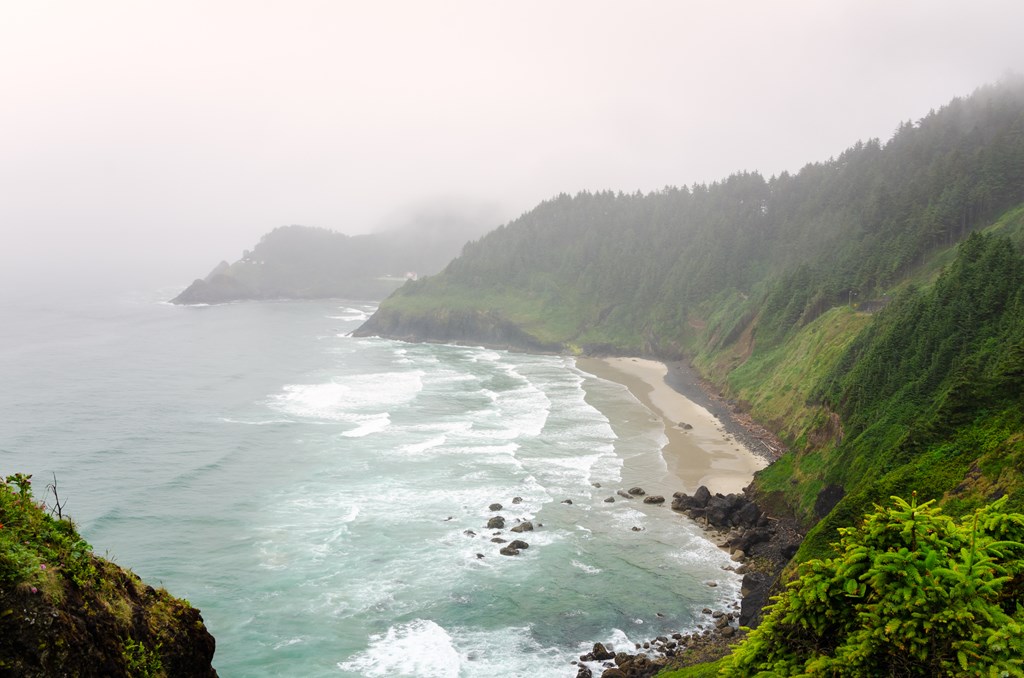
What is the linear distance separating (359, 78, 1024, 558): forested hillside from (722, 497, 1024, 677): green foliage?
14.9 meters

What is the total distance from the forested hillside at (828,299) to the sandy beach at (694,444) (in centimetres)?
422

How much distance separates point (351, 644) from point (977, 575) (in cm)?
2789

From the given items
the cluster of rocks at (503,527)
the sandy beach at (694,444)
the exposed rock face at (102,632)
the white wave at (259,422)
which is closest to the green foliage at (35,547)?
the exposed rock face at (102,632)

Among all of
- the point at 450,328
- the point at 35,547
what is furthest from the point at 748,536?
the point at 450,328

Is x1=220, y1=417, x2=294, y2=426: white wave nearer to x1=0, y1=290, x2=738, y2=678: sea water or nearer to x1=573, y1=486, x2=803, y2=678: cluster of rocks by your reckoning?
x1=0, y1=290, x2=738, y2=678: sea water

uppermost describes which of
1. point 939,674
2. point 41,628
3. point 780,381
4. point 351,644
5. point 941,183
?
point 941,183

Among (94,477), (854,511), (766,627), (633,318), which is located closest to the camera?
(766,627)

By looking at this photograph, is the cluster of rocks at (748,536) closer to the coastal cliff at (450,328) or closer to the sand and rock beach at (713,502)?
the sand and rock beach at (713,502)

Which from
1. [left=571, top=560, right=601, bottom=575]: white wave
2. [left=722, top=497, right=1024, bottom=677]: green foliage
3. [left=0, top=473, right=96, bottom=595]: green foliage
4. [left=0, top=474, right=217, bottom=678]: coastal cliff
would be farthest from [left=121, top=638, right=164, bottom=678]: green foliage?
[left=571, top=560, right=601, bottom=575]: white wave

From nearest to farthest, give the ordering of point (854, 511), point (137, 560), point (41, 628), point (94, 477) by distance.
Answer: point (41, 628)
point (854, 511)
point (137, 560)
point (94, 477)

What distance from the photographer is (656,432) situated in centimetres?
6881

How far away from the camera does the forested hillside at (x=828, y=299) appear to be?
34531 mm

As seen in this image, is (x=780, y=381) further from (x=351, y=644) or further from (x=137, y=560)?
(x=137, y=560)

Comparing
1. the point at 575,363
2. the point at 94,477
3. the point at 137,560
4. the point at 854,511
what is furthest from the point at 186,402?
the point at 854,511
